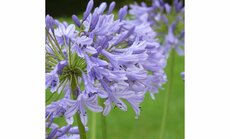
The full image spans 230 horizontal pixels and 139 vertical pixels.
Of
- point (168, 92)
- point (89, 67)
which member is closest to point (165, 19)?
point (168, 92)

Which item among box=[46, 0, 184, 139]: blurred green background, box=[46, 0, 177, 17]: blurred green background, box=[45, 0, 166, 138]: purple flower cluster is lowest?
box=[46, 0, 184, 139]: blurred green background

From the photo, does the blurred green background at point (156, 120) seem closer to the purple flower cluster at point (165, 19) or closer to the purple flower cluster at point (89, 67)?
the purple flower cluster at point (165, 19)

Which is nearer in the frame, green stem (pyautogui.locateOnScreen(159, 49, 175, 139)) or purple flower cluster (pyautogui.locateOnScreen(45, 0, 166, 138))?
purple flower cluster (pyautogui.locateOnScreen(45, 0, 166, 138))

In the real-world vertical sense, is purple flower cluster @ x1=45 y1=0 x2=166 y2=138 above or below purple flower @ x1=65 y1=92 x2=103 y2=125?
above

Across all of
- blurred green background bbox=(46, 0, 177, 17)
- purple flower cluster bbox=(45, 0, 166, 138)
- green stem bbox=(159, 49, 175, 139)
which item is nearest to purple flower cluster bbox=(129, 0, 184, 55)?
green stem bbox=(159, 49, 175, 139)

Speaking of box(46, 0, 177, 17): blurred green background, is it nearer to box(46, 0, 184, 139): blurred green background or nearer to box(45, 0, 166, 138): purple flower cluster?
box(45, 0, 166, 138): purple flower cluster
